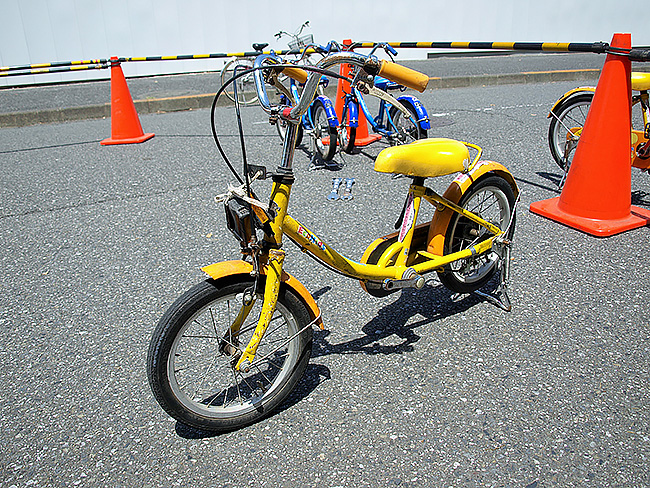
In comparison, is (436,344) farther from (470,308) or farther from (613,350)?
(613,350)

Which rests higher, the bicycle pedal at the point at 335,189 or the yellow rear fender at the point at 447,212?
the yellow rear fender at the point at 447,212

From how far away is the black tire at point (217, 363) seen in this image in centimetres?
207

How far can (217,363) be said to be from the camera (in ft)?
8.94

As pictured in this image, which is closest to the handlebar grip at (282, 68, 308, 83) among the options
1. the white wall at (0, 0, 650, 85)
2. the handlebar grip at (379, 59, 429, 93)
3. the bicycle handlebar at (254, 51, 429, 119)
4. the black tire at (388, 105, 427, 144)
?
the bicycle handlebar at (254, 51, 429, 119)

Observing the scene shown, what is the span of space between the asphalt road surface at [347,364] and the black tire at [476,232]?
0.62ft

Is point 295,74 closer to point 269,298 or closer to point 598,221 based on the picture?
point 269,298

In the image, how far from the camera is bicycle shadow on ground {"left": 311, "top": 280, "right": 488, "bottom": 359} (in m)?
2.83

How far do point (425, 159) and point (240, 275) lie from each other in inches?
43.8

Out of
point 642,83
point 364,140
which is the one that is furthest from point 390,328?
point 364,140

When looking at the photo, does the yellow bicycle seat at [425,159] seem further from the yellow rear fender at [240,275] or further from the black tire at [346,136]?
the black tire at [346,136]

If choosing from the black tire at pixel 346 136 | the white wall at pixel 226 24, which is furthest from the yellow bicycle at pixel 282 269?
the white wall at pixel 226 24

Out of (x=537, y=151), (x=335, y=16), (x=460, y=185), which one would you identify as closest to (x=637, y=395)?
(x=460, y=185)

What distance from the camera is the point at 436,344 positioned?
2.84 m

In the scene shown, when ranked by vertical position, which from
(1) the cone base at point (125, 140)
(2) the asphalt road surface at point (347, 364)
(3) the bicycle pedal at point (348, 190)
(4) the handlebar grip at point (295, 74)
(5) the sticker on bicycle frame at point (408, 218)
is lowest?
(2) the asphalt road surface at point (347, 364)
